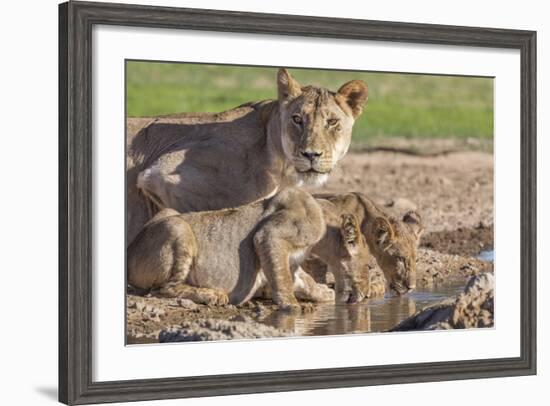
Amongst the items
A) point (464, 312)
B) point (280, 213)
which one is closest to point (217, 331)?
point (280, 213)

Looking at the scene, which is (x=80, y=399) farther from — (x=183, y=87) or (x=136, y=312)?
(x=183, y=87)

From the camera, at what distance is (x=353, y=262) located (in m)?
9.57

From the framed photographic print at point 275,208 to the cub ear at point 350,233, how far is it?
2 cm

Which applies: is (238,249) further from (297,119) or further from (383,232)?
(383,232)

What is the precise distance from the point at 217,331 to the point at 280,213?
974 mm

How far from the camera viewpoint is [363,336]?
364 inches

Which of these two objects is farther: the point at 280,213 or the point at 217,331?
the point at 280,213

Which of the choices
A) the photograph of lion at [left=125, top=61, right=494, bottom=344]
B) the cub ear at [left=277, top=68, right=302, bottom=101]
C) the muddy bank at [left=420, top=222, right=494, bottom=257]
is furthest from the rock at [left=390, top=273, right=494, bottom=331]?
the cub ear at [left=277, top=68, right=302, bottom=101]

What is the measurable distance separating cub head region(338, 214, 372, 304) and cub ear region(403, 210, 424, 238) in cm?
48

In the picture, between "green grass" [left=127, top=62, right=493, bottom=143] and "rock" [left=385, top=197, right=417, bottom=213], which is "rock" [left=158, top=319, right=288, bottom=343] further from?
"rock" [left=385, top=197, right=417, bottom=213]

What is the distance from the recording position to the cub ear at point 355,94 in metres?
9.43

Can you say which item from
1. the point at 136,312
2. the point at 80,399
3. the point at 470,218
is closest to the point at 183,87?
the point at 136,312

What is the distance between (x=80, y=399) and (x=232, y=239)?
5.14ft

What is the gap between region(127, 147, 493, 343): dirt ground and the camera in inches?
393
